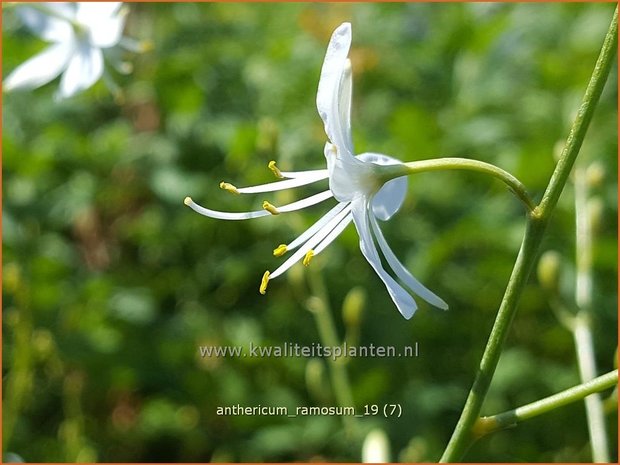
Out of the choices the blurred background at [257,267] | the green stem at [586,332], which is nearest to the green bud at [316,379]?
the blurred background at [257,267]

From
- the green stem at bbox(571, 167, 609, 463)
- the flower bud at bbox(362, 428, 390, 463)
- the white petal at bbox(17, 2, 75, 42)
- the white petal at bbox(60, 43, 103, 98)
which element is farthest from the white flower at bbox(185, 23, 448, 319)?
the white petal at bbox(17, 2, 75, 42)

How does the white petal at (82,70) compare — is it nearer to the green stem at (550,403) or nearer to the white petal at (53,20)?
the white petal at (53,20)

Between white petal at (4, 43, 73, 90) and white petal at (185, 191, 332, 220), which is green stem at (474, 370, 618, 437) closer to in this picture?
white petal at (185, 191, 332, 220)

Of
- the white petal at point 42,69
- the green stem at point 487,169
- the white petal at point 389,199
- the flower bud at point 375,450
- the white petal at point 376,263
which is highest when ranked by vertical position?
the green stem at point 487,169

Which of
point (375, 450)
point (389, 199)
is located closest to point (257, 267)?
point (375, 450)

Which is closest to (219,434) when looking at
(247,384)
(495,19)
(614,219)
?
(247,384)

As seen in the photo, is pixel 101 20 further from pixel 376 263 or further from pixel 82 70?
pixel 376 263

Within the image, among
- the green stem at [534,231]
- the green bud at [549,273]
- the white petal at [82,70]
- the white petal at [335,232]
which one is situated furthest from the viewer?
the white petal at [82,70]
